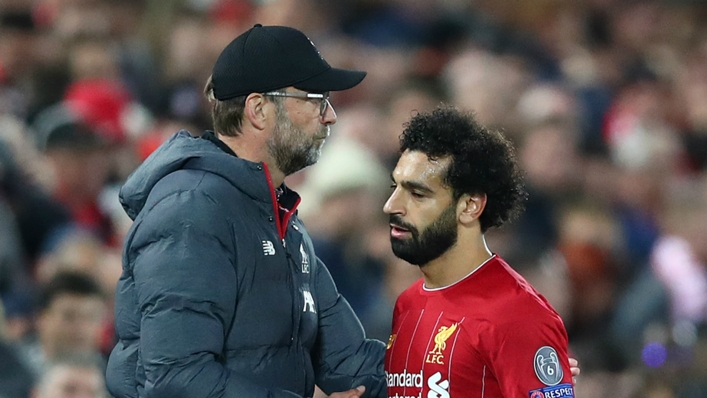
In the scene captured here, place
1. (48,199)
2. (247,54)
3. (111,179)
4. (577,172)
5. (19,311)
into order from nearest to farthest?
(247,54), (19,311), (48,199), (111,179), (577,172)

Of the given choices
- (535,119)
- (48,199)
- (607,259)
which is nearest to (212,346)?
(48,199)

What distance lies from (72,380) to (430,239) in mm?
2263

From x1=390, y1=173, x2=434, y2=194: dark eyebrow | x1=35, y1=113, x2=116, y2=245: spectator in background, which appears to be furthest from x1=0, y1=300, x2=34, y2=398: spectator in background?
x1=390, y1=173, x2=434, y2=194: dark eyebrow

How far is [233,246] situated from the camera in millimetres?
3535

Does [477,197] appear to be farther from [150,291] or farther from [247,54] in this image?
[150,291]

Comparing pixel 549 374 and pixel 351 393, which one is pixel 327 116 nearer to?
pixel 351 393

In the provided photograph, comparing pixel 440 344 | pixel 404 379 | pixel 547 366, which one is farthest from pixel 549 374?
pixel 404 379

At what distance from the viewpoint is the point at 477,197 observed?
12.7 ft

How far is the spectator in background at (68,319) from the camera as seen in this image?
562cm

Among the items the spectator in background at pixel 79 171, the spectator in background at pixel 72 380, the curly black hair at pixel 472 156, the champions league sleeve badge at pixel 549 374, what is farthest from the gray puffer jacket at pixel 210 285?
the spectator in background at pixel 79 171

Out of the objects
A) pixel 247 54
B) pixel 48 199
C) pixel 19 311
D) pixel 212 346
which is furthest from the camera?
pixel 48 199

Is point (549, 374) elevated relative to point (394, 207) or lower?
Result: lower

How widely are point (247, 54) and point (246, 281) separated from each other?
2.31ft

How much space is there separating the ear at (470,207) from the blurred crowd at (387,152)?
1921mm
